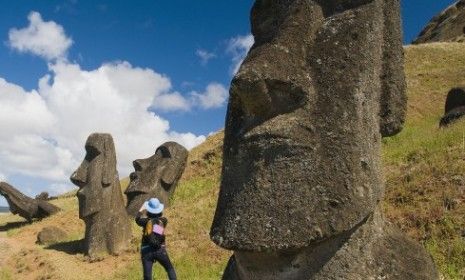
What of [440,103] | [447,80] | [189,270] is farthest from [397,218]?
[447,80]

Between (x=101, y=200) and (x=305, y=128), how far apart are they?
12.5 m

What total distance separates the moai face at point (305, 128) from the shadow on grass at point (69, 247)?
42.1ft

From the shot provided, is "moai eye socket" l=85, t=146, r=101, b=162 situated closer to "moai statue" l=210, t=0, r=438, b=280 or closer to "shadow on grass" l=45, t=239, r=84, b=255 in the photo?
"shadow on grass" l=45, t=239, r=84, b=255

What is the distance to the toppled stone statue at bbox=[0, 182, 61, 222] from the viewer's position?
21922mm

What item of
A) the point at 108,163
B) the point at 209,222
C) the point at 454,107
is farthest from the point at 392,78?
the point at 454,107

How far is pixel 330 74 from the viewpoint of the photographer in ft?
11.5

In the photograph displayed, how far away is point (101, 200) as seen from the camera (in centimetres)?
1513

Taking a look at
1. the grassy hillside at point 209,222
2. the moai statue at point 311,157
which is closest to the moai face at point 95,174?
the grassy hillside at point 209,222

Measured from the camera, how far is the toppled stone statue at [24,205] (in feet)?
71.9

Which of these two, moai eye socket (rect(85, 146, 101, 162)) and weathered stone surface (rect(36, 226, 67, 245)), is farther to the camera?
weathered stone surface (rect(36, 226, 67, 245))

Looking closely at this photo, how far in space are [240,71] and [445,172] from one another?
8581mm

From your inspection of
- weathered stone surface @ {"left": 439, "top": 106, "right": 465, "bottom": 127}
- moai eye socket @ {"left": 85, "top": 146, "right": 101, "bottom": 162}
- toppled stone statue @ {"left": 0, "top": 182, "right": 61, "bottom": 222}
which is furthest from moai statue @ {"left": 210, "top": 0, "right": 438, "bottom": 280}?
toppled stone statue @ {"left": 0, "top": 182, "right": 61, "bottom": 222}

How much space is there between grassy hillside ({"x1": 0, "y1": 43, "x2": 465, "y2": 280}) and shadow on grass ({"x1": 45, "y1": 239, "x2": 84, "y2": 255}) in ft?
0.10

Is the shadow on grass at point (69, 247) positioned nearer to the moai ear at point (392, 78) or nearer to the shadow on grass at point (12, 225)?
the shadow on grass at point (12, 225)
